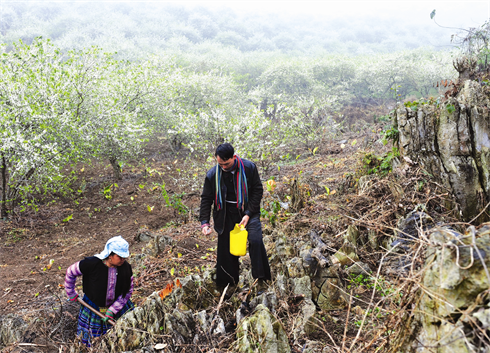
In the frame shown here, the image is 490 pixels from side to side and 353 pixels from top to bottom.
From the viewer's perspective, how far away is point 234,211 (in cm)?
354

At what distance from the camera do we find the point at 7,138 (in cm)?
743

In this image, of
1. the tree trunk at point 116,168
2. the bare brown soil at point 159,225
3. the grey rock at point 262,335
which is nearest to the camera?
the grey rock at point 262,335

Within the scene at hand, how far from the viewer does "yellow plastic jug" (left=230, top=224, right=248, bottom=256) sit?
3.39 m

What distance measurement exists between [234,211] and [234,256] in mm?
547

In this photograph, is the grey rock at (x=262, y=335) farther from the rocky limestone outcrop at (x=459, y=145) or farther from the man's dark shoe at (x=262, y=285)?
the rocky limestone outcrop at (x=459, y=145)

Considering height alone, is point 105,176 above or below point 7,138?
below

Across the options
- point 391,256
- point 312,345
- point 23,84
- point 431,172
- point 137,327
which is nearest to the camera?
point 312,345

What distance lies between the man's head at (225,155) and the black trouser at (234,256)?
1.73 feet

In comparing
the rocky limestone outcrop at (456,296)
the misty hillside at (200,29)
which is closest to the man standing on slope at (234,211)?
the rocky limestone outcrop at (456,296)

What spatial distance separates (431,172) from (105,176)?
13.3 meters

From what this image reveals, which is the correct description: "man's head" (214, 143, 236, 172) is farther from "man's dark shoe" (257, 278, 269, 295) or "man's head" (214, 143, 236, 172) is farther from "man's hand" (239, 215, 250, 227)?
"man's dark shoe" (257, 278, 269, 295)

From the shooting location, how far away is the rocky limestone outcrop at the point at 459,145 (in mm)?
4117

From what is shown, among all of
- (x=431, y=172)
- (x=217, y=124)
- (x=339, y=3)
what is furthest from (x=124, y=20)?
(x=339, y=3)

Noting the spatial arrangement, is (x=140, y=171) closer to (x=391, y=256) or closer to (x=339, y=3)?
(x=391, y=256)
